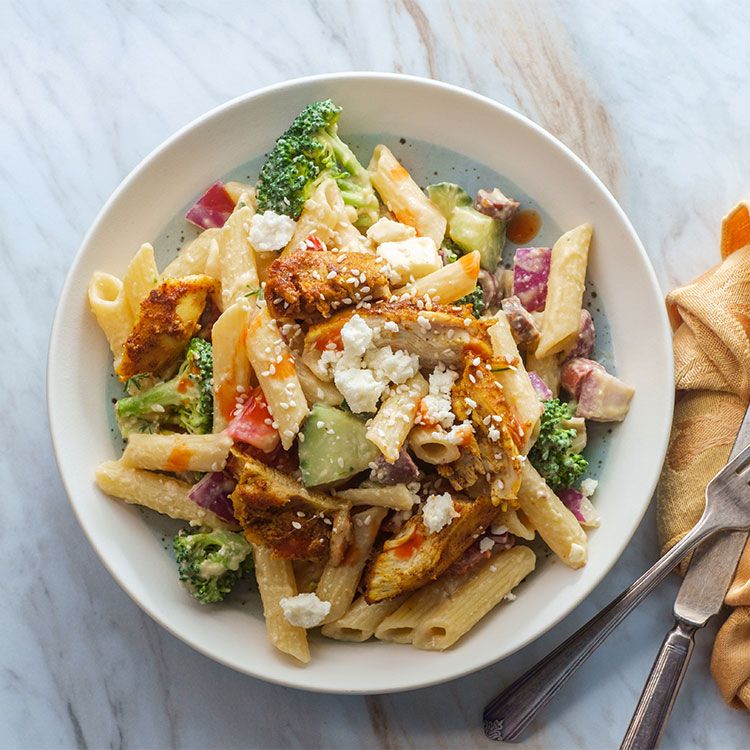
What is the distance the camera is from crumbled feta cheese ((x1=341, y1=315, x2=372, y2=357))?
2354mm

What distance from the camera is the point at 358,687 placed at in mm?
2586

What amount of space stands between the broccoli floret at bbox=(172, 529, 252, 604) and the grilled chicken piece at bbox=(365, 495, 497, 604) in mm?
407

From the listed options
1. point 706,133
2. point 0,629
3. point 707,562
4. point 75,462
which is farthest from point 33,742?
point 706,133

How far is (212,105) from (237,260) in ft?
2.55

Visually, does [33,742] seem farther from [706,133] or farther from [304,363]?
[706,133]

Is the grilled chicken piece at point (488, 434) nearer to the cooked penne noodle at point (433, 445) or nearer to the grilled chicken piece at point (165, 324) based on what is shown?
the cooked penne noodle at point (433, 445)

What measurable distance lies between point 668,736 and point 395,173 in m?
2.06

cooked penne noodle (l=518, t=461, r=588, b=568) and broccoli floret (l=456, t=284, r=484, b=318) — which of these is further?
broccoli floret (l=456, t=284, r=484, b=318)

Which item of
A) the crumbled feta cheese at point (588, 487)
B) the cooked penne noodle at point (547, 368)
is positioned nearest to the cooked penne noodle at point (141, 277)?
the cooked penne noodle at point (547, 368)

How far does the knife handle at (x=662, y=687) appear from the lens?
279 centimetres

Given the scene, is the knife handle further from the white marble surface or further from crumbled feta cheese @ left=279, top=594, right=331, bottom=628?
crumbled feta cheese @ left=279, top=594, right=331, bottom=628

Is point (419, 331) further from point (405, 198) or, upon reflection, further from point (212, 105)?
point (212, 105)

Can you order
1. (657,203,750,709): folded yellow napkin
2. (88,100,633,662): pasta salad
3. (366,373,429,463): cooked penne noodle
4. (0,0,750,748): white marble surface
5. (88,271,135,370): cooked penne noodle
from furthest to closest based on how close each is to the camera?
→ 1. (0,0,750,748): white marble surface
2. (657,203,750,709): folded yellow napkin
3. (88,271,135,370): cooked penne noodle
4. (88,100,633,662): pasta salad
5. (366,373,429,463): cooked penne noodle

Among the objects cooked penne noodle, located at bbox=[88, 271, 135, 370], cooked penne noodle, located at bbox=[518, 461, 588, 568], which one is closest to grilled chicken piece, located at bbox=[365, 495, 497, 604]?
cooked penne noodle, located at bbox=[518, 461, 588, 568]
